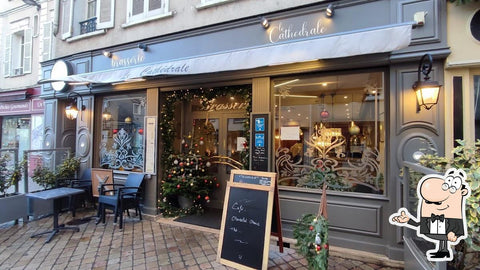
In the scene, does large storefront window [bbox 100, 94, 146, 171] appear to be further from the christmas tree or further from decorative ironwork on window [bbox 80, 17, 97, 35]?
decorative ironwork on window [bbox 80, 17, 97, 35]

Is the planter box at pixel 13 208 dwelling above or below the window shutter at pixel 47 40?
below

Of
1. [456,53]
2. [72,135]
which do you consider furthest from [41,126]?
[456,53]

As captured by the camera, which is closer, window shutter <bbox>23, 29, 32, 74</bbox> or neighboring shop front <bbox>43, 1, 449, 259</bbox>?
neighboring shop front <bbox>43, 1, 449, 259</bbox>

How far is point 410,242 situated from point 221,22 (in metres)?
4.53

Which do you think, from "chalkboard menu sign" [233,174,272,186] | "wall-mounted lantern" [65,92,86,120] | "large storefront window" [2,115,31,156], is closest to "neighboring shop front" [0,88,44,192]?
"large storefront window" [2,115,31,156]

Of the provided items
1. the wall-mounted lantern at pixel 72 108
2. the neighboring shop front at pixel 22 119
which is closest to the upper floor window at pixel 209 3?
the wall-mounted lantern at pixel 72 108

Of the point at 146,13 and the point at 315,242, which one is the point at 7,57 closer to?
the point at 146,13

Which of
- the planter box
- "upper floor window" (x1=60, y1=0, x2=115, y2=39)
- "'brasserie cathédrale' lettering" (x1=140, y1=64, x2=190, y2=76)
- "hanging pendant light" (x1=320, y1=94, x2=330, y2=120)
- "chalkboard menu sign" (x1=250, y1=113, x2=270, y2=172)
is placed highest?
"upper floor window" (x1=60, y1=0, x2=115, y2=39)

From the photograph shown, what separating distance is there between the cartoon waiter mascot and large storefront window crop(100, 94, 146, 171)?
5276 mm

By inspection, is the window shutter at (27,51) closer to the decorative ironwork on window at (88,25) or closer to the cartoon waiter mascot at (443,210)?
the decorative ironwork on window at (88,25)

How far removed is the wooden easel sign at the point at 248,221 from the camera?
125 inches

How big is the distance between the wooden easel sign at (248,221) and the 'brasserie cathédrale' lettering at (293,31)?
239 centimetres

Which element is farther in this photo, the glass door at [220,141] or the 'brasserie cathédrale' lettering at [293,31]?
the glass door at [220,141]

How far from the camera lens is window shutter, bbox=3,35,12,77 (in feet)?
31.5
